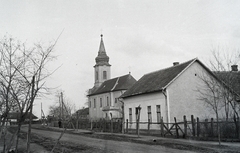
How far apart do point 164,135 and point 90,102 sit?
45.7 m

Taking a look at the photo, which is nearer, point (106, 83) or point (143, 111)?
point (143, 111)

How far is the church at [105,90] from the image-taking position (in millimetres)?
50694

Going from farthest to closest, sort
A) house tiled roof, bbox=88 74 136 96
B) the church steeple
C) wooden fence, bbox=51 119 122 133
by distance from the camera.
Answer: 1. the church steeple
2. house tiled roof, bbox=88 74 136 96
3. wooden fence, bbox=51 119 122 133

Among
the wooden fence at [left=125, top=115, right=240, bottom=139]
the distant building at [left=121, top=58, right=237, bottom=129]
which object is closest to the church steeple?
the distant building at [left=121, top=58, right=237, bottom=129]

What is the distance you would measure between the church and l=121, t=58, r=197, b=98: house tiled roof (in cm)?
1552

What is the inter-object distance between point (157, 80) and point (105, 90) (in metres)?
31.5

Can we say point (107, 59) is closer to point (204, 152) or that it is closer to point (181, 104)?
point (181, 104)

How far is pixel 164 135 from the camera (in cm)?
2086

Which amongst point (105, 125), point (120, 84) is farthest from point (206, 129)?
point (120, 84)

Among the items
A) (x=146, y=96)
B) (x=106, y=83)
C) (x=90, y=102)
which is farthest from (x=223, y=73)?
(x=90, y=102)

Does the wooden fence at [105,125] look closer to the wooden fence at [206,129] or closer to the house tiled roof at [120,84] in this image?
the wooden fence at [206,129]

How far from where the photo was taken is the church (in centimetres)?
5069

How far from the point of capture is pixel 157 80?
2666cm

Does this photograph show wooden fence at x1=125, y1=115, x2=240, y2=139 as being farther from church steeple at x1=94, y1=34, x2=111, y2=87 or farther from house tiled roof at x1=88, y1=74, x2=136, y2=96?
church steeple at x1=94, y1=34, x2=111, y2=87
